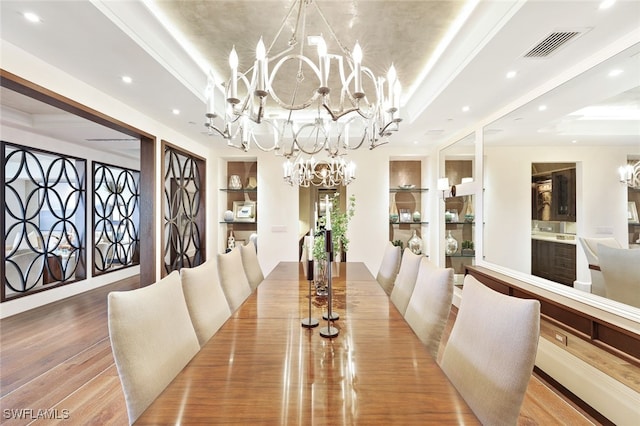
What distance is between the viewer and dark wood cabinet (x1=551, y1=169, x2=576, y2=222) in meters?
2.38

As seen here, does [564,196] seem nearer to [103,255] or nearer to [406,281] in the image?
[406,281]

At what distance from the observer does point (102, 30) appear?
65.2 inches

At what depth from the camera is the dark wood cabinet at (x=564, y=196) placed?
2.38m

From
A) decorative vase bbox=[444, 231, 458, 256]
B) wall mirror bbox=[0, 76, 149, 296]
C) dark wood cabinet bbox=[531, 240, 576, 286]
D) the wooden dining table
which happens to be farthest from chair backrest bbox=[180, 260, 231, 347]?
decorative vase bbox=[444, 231, 458, 256]

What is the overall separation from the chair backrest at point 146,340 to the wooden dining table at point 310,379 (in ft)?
0.43

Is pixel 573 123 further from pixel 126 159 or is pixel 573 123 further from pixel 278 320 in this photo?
pixel 126 159

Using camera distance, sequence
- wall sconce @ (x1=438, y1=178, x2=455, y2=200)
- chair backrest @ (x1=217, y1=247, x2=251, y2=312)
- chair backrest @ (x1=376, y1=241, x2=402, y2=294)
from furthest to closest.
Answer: wall sconce @ (x1=438, y1=178, x2=455, y2=200) → chair backrest @ (x1=376, y1=241, x2=402, y2=294) → chair backrest @ (x1=217, y1=247, x2=251, y2=312)

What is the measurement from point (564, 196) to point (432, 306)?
201cm

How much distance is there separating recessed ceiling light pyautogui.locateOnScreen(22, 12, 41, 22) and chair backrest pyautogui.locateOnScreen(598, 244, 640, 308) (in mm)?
3938

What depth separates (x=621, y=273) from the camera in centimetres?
184

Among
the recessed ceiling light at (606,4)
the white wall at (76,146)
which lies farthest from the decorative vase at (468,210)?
the white wall at (76,146)

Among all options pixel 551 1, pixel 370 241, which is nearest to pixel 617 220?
pixel 551 1

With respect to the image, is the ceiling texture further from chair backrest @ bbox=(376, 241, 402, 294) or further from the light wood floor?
the light wood floor

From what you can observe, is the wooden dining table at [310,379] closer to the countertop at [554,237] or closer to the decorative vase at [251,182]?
the countertop at [554,237]
